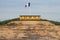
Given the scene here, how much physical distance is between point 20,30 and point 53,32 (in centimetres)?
247

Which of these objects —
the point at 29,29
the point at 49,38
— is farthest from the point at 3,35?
the point at 49,38

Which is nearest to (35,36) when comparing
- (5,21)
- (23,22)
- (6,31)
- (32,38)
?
(32,38)

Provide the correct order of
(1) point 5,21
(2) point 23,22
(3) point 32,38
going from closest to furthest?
1. (3) point 32,38
2. (2) point 23,22
3. (1) point 5,21

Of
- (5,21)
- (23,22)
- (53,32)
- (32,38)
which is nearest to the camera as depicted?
(32,38)

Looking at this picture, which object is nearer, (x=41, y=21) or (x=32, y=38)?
(x=32, y=38)

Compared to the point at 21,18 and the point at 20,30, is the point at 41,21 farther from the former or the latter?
the point at 20,30

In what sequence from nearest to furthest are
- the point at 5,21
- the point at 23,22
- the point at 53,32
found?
the point at 53,32 → the point at 23,22 → the point at 5,21

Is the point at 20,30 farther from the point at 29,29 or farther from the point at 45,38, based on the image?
the point at 45,38

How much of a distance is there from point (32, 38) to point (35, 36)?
2.44ft

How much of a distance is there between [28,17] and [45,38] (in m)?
8.24

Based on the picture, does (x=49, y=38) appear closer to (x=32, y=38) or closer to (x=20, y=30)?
(x=32, y=38)

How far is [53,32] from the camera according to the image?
17.1 metres

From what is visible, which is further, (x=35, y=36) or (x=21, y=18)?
(x=21, y=18)

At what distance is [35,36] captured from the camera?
54.1ft
